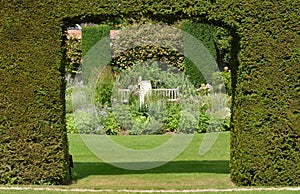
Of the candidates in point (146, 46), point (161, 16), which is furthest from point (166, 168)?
point (146, 46)

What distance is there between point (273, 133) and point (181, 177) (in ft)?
6.69

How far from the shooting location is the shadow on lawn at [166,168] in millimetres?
10539

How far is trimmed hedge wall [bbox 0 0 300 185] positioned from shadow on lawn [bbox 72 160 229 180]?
4.87 ft

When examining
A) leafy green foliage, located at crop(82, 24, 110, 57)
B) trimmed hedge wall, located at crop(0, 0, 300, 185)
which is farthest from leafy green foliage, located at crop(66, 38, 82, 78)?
trimmed hedge wall, located at crop(0, 0, 300, 185)

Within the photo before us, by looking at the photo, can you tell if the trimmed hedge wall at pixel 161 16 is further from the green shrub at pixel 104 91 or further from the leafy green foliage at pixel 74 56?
the leafy green foliage at pixel 74 56

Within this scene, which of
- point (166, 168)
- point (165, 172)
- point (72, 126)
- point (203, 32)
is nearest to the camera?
point (165, 172)

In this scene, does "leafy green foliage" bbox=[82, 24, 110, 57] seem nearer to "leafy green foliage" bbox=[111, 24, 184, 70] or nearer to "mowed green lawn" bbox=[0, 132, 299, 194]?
"leafy green foliage" bbox=[111, 24, 184, 70]

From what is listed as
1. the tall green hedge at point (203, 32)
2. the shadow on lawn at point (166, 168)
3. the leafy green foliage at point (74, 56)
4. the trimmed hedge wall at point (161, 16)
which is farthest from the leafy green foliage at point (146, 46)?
the trimmed hedge wall at point (161, 16)

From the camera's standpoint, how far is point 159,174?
10.3 m

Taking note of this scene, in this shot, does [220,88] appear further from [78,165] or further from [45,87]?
[45,87]

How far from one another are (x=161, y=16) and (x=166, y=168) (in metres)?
3.54

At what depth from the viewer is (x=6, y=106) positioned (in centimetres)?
877

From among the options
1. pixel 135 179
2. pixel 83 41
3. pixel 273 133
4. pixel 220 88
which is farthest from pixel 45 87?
pixel 83 41

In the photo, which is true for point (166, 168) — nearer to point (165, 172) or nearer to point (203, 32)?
point (165, 172)
